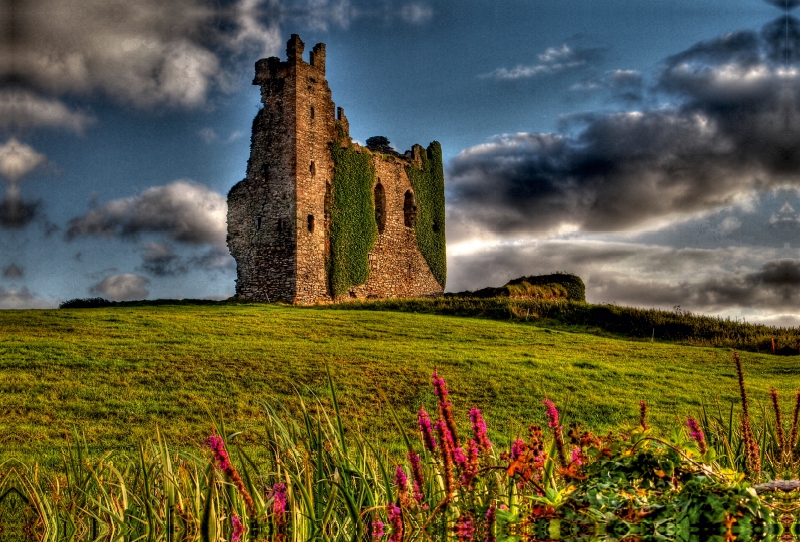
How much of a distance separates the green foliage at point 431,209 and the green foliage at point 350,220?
4.37 meters

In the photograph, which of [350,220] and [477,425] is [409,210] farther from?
[477,425]

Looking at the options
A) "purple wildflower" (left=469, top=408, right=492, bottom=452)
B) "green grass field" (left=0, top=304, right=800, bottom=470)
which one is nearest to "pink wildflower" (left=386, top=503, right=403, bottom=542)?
"purple wildflower" (left=469, top=408, right=492, bottom=452)

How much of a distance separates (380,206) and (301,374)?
24.2 m

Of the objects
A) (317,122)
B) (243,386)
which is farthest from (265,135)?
(243,386)

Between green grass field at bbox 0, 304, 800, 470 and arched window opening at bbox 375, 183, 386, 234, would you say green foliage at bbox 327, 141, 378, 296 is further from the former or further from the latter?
green grass field at bbox 0, 304, 800, 470

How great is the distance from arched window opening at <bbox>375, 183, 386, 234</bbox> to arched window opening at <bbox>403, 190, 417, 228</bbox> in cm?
215

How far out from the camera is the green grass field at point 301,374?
9391 millimetres

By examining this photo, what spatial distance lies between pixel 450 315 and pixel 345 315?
18.1 feet

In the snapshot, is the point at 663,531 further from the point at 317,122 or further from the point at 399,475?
the point at 317,122

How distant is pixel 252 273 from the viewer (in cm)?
2997

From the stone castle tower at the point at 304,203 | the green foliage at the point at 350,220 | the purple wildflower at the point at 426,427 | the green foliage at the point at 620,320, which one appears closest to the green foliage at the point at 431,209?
the stone castle tower at the point at 304,203

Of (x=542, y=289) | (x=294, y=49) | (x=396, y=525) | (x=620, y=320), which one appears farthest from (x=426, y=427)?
(x=542, y=289)

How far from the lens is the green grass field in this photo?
30.8 feet

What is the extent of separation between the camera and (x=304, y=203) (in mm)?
29406
